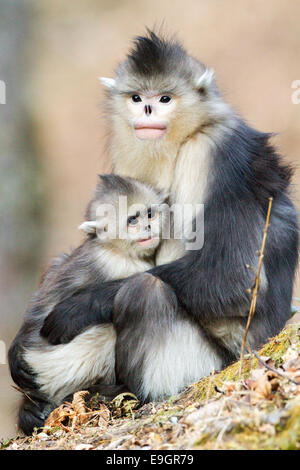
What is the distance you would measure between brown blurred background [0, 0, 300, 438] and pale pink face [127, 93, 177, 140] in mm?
5898

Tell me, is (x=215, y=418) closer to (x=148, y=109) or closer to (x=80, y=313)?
(x=80, y=313)

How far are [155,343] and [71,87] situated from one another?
836 centimetres

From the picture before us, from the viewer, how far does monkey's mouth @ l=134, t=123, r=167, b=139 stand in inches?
205

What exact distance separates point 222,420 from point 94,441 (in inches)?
39.3

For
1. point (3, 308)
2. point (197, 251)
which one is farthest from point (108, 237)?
point (3, 308)

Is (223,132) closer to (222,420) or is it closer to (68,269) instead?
(68,269)

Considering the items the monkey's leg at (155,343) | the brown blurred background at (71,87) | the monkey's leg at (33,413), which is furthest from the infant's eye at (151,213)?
the brown blurred background at (71,87)

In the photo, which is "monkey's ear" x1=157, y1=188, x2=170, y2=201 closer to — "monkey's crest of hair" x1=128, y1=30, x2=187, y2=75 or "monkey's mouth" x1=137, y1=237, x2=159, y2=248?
"monkey's mouth" x1=137, y1=237, x2=159, y2=248

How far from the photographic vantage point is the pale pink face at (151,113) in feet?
17.1

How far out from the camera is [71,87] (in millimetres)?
12586

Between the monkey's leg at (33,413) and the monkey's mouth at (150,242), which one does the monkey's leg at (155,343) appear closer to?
the monkey's mouth at (150,242)

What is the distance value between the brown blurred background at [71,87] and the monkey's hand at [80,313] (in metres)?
6.28
